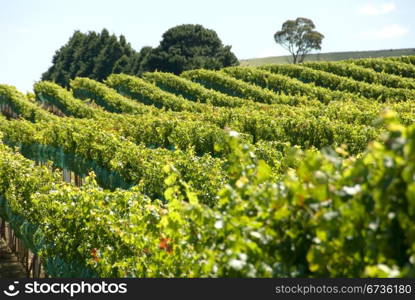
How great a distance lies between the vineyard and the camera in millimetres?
4324

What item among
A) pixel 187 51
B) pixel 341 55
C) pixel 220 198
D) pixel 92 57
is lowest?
pixel 220 198

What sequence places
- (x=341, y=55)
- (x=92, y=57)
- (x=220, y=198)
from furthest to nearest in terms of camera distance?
(x=341, y=55), (x=92, y=57), (x=220, y=198)

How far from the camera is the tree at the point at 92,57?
94.0 m

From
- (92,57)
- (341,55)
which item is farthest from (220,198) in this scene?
(341,55)

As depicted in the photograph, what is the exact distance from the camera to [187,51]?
3118 inches

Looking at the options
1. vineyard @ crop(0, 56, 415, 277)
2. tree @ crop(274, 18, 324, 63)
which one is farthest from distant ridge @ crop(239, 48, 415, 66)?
vineyard @ crop(0, 56, 415, 277)

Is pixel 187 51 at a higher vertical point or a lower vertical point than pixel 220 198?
higher

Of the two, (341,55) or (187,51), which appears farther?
(341,55)

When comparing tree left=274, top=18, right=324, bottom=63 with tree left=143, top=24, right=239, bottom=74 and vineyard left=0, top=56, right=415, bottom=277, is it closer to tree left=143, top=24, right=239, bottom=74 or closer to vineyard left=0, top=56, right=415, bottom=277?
tree left=143, top=24, right=239, bottom=74

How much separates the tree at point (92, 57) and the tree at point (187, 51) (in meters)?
8.46

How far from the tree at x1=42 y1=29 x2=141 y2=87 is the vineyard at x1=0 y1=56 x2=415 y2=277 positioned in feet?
209

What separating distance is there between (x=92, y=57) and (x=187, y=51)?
2646 cm

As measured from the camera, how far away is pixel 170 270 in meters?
6.99

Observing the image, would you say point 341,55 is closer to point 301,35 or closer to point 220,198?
point 301,35
